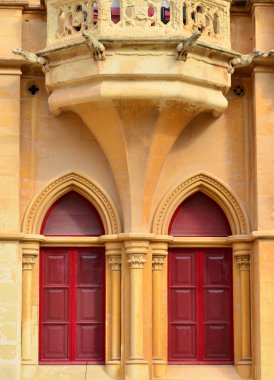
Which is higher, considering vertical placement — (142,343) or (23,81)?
(23,81)

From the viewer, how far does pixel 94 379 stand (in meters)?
18.1

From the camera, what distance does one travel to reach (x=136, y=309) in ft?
59.2

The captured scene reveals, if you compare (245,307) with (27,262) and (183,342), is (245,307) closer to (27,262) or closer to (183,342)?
(183,342)

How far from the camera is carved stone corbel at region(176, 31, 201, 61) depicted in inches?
666

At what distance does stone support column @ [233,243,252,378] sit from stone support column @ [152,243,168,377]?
1.16m

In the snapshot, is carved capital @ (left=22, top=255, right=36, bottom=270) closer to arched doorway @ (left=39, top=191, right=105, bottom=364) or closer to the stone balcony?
arched doorway @ (left=39, top=191, right=105, bottom=364)

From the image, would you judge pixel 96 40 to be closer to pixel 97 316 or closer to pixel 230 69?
pixel 230 69

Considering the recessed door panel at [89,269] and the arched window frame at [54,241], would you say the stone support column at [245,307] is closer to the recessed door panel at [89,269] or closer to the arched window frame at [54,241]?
the arched window frame at [54,241]

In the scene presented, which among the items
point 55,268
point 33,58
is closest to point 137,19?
point 33,58

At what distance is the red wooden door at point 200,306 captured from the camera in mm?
18594

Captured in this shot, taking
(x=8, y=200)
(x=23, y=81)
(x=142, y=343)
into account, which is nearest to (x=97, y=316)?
(x=142, y=343)

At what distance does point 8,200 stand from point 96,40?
2834mm

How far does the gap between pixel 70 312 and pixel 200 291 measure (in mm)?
2068

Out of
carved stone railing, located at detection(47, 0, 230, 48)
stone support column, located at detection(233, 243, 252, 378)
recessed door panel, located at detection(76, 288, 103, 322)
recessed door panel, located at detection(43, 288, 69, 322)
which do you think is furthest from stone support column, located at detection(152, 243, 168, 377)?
carved stone railing, located at detection(47, 0, 230, 48)
